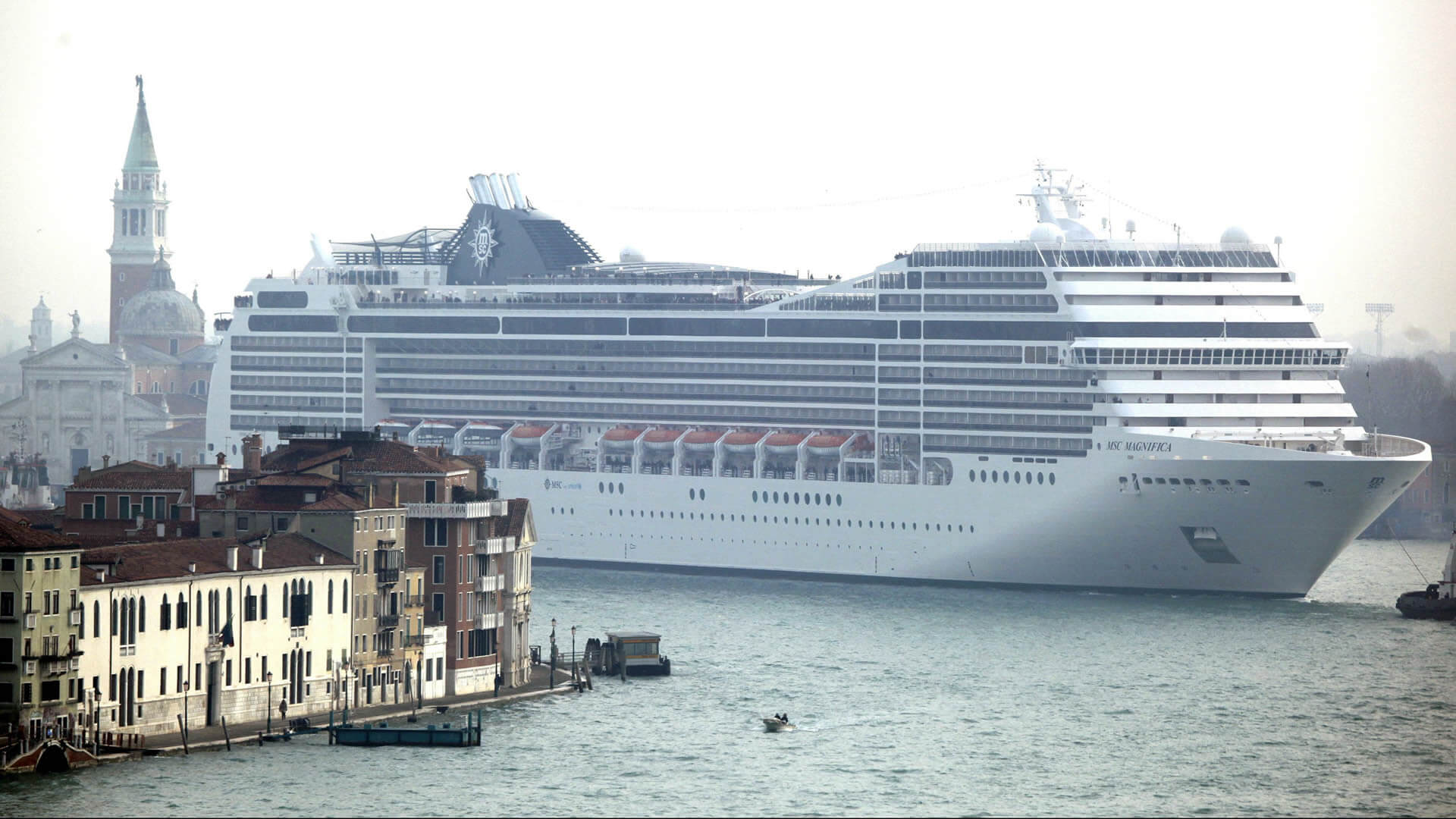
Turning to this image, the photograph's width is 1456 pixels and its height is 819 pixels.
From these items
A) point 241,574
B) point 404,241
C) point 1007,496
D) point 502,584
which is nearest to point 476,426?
point 404,241

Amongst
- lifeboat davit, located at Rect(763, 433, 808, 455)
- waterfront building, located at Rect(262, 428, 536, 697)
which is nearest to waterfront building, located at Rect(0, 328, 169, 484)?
lifeboat davit, located at Rect(763, 433, 808, 455)

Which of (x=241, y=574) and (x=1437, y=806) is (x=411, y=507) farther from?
(x=1437, y=806)

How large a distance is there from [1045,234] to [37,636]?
164ft

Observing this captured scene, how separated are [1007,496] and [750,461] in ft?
43.1

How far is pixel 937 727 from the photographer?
68812mm

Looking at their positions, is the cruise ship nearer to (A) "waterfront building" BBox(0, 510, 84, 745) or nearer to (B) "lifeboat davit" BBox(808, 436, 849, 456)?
(B) "lifeboat davit" BBox(808, 436, 849, 456)

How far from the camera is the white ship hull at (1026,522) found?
294 ft

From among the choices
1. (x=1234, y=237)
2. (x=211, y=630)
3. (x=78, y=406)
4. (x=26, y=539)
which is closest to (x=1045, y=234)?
(x=1234, y=237)

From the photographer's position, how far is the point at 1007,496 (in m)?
96.1

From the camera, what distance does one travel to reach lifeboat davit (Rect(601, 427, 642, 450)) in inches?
4328

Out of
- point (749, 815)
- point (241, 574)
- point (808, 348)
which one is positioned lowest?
point (749, 815)

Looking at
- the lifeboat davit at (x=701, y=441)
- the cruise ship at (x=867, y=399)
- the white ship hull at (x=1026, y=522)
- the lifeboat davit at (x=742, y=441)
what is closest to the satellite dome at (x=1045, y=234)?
the cruise ship at (x=867, y=399)

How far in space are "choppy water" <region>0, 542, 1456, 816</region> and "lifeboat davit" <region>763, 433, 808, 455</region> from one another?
984cm

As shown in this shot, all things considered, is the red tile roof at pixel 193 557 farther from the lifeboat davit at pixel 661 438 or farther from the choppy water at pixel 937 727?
the lifeboat davit at pixel 661 438
